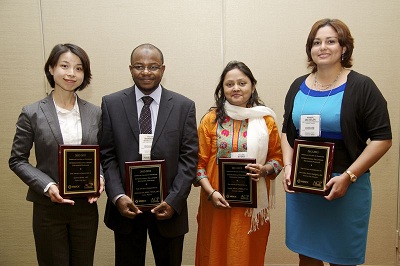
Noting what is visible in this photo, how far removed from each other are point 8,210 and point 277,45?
9.49 feet

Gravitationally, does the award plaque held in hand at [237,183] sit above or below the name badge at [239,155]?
below

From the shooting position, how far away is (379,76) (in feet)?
10.7

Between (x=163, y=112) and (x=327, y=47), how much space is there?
0.98 meters

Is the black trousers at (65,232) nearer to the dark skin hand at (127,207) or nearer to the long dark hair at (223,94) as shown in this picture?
the dark skin hand at (127,207)

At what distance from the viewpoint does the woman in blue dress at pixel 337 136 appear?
1941mm

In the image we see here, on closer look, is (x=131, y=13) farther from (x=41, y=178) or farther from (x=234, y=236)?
(x=234, y=236)

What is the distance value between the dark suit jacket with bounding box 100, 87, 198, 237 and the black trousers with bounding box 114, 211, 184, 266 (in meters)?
0.06

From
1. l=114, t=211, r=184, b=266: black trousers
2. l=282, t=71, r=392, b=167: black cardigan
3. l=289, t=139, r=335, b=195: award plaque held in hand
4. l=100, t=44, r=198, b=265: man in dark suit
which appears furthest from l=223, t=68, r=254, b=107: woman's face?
l=114, t=211, r=184, b=266: black trousers

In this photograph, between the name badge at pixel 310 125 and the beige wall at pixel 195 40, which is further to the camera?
the beige wall at pixel 195 40

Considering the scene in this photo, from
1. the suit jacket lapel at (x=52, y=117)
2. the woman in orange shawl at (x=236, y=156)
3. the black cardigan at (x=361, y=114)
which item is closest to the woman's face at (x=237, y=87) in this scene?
the woman in orange shawl at (x=236, y=156)

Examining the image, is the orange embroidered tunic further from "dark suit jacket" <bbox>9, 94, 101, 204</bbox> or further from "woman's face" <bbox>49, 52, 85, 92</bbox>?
"woman's face" <bbox>49, 52, 85, 92</bbox>

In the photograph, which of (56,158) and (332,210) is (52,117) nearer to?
(56,158)

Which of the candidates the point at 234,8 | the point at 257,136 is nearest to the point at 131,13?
the point at 234,8

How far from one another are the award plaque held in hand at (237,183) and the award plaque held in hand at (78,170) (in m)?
0.73
